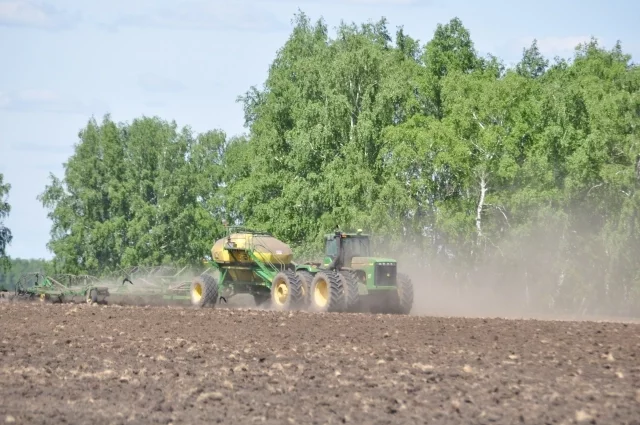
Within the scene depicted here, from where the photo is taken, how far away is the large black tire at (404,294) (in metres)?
35.4

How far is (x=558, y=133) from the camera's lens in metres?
53.6

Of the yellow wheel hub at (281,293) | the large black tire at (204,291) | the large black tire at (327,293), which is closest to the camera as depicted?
the large black tire at (327,293)

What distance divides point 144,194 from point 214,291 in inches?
1832

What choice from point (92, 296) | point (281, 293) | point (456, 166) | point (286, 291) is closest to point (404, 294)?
point (286, 291)

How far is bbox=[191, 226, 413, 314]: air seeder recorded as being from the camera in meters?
34.5

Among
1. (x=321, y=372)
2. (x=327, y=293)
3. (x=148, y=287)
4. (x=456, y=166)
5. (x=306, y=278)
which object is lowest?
(x=321, y=372)

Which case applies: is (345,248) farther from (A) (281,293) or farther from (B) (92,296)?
(B) (92,296)

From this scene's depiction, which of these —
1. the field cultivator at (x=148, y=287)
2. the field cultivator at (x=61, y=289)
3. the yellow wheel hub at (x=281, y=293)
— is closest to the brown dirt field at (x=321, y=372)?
the yellow wheel hub at (x=281, y=293)

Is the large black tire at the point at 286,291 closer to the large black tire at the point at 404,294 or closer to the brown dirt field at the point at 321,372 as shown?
the large black tire at the point at 404,294

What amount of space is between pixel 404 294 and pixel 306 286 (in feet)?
9.43

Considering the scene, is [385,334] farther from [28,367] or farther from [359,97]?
[359,97]

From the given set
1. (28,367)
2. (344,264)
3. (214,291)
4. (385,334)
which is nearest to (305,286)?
(344,264)

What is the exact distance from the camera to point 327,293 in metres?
34.2

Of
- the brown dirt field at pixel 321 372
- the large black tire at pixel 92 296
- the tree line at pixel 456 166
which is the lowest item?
the brown dirt field at pixel 321 372
